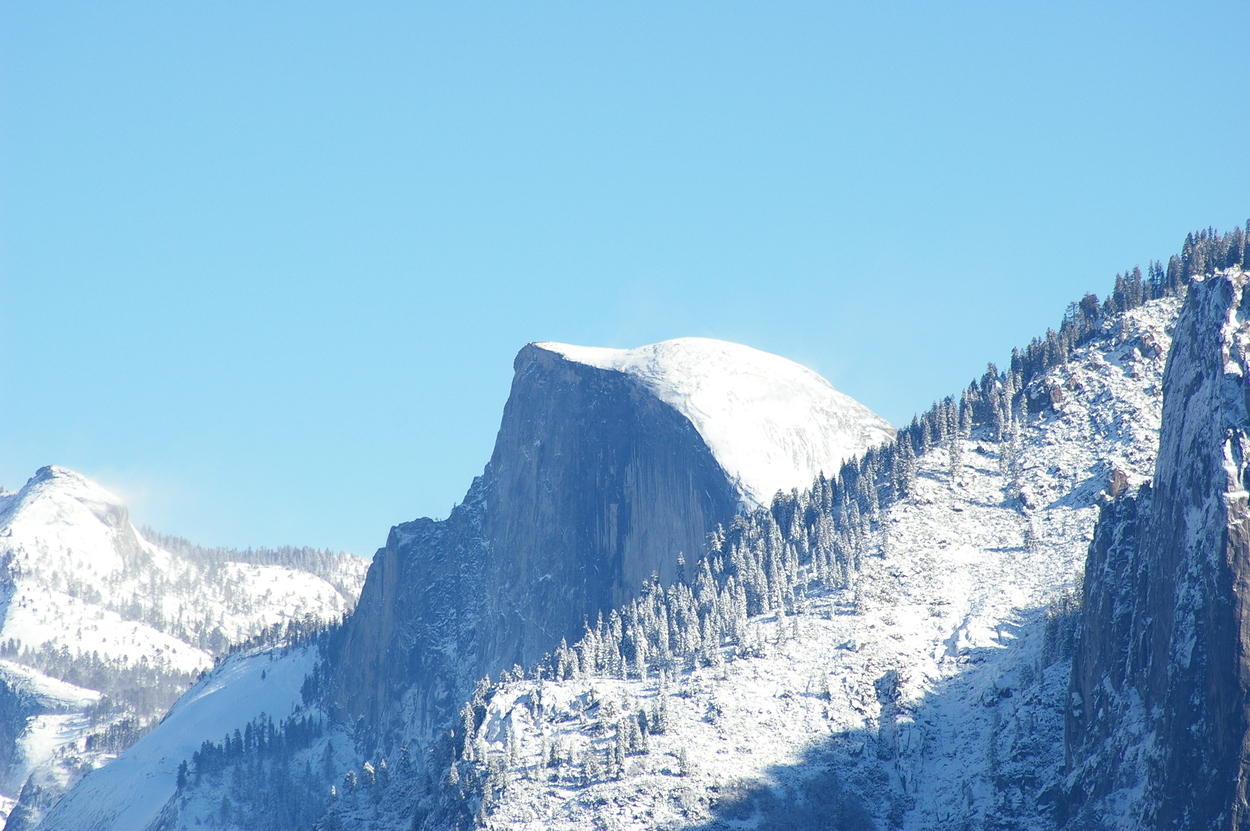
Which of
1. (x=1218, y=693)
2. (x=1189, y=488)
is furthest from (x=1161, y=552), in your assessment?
(x=1218, y=693)

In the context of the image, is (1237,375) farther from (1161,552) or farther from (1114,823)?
(1114,823)

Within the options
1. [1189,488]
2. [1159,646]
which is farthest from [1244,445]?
[1159,646]

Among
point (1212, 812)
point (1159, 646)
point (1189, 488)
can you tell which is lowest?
point (1212, 812)

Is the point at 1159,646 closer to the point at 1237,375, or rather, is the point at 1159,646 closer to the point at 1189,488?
the point at 1189,488

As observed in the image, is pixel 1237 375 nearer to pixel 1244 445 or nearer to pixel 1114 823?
pixel 1244 445

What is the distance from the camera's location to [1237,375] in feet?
646

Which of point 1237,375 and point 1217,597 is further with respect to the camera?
point 1237,375

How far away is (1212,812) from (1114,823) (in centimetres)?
1981

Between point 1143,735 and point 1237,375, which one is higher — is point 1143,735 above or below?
below

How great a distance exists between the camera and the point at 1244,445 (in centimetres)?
18988

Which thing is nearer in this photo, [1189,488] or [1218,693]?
[1218,693]

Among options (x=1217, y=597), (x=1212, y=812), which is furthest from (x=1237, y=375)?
(x=1212, y=812)

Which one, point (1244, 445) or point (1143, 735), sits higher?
point (1244, 445)

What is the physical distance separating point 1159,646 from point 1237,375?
1125 inches
